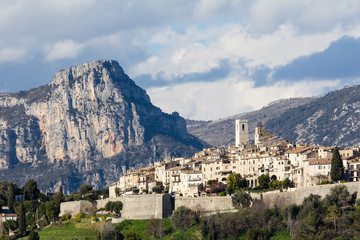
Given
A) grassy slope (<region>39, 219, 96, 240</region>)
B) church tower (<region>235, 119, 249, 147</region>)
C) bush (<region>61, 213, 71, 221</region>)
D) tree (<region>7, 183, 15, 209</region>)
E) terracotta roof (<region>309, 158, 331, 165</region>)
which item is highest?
church tower (<region>235, 119, 249, 147</region>)

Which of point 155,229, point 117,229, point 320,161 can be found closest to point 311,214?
point 320,161

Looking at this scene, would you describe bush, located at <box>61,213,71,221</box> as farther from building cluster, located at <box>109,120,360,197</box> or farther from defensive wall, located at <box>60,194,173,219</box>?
building cluster, located at <box>109,120,360,197</box>

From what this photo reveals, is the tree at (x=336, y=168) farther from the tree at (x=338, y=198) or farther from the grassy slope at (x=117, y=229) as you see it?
the grassy slope at (x=117, y=229)

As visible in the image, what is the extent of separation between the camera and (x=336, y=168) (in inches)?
4717

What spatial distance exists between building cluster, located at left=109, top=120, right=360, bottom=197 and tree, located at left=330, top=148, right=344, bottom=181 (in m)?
1.92

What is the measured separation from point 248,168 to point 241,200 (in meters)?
19.5

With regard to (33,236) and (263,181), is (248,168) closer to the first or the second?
(263,181)

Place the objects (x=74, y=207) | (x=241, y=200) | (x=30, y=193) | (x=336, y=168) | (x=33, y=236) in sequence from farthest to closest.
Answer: (x=30, y=193)
(x=74, y=207)
(x=33, y=236)
(x=241, y=200)
(x=336, y=168)

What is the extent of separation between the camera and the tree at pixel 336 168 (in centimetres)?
11931

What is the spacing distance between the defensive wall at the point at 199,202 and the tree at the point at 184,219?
80.9 inches

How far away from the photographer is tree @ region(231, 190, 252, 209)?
120350 mm

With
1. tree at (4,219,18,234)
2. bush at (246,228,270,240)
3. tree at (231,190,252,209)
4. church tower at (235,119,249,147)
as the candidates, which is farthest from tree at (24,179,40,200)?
bush at (246,228,270,240)

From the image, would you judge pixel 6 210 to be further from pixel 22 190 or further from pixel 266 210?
pixel 266 210

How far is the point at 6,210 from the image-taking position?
154625 millimetres
